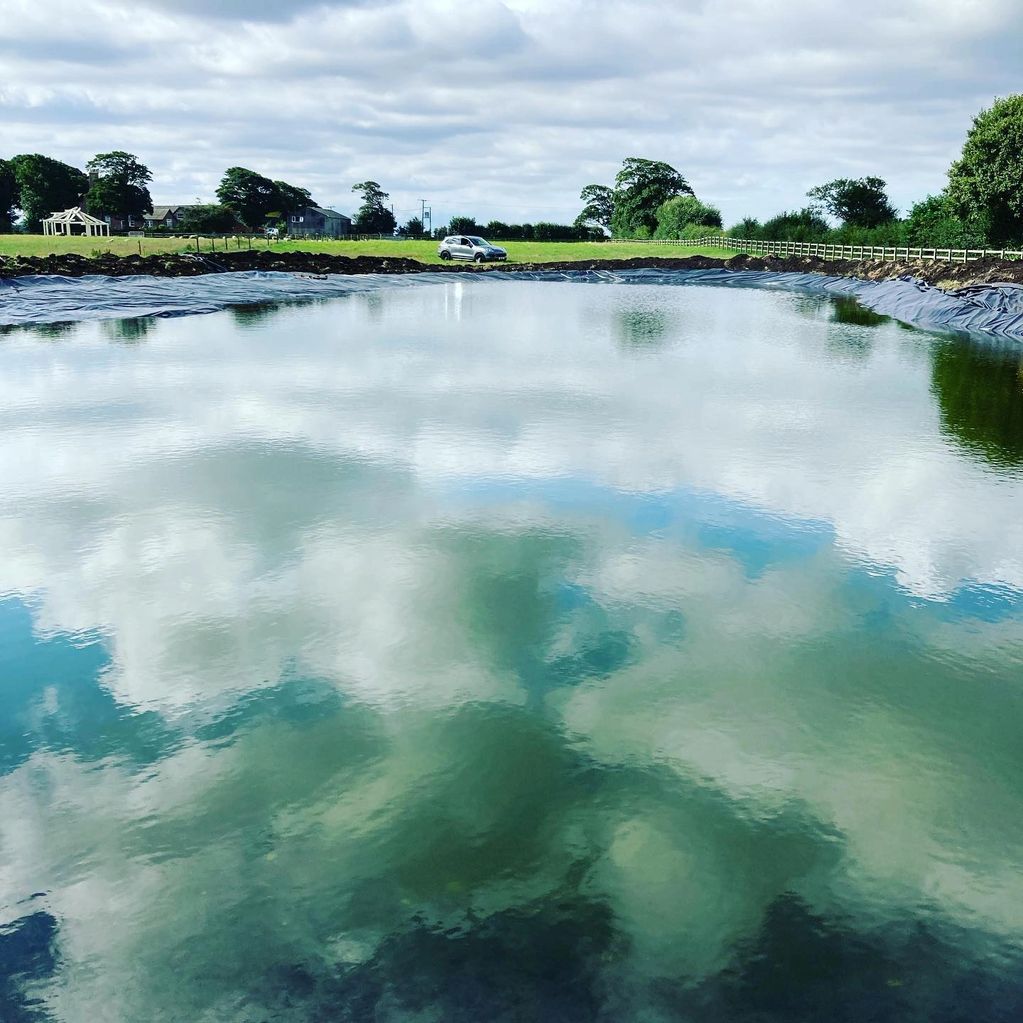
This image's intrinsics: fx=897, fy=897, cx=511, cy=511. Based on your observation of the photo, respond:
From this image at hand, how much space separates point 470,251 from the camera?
44.6 metres

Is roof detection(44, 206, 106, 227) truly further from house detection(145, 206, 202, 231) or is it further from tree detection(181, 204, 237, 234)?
house detection(145, 206, 202, 231)

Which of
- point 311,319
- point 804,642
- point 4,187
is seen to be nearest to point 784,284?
point 311,319

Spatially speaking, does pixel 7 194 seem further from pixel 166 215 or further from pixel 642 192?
pixel 642 192

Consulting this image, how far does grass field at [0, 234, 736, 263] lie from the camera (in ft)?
157

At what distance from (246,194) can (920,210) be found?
64.5 metres

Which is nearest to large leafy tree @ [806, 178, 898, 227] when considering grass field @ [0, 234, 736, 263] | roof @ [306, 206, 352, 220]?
grass field @ [0, 234, 736, 263]

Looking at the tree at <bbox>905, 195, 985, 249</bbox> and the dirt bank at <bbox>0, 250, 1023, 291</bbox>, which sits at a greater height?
the tree at <bbox>905, 195, 985, 249</bbox>

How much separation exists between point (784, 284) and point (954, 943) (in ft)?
127

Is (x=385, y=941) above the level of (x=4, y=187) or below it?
below

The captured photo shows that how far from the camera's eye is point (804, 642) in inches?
219

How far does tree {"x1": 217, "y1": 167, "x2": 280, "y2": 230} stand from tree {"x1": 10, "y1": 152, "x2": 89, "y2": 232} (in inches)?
529

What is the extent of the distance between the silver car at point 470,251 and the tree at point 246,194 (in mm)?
50876

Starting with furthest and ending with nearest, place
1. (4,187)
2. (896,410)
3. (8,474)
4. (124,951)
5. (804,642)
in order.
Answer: (4,187)
(896,410)
(8,474)
(804,642)
(124,951)

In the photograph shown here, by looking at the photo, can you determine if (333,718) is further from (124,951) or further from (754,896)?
(754,896)
